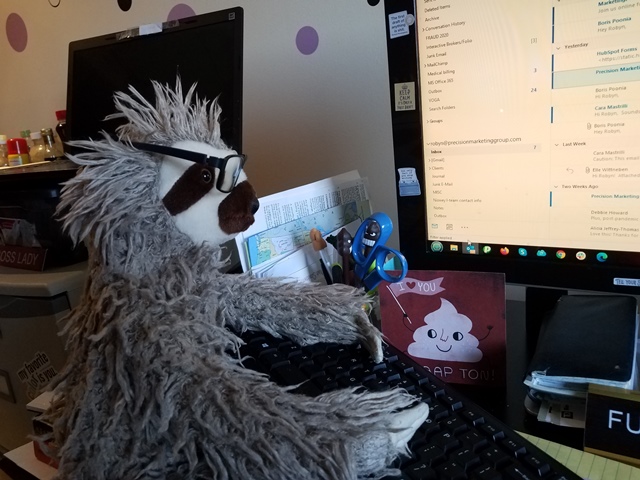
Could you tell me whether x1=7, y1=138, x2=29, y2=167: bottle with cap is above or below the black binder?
above

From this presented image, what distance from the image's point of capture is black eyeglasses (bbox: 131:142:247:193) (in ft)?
1.27

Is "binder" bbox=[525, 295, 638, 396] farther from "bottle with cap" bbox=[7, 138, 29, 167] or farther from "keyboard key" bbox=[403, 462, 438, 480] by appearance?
"bottle with cap" bbox=[7, 138, 29, 167]

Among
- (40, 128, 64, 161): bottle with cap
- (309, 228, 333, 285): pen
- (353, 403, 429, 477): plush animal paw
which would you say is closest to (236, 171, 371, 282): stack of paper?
(309, 228, 333, 285): pen

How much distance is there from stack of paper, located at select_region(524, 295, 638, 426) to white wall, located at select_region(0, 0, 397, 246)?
36 centimetres

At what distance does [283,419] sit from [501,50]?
14.8 inches

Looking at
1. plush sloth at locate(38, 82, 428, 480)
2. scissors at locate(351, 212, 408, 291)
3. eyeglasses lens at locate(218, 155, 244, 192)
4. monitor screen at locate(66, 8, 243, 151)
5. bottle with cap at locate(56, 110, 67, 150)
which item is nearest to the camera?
plush sloth at locate(38, 82, 428, 480)

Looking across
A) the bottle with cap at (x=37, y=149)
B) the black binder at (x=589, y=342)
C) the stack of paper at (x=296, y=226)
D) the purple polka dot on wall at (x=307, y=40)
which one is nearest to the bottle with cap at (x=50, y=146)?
the bottle with cap at (x=37, y=149)

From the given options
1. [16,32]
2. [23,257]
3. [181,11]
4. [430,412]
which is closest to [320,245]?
[430,412]

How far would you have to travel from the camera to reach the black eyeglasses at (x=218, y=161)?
387 millimetres

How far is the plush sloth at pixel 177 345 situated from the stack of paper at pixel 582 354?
0.14 m

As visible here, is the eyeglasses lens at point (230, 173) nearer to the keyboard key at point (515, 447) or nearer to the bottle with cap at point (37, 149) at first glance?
the keyboard key at point (515, 447)

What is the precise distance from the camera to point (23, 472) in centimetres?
46

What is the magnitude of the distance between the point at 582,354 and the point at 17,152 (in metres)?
1.21

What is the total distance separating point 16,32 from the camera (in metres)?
1.25
